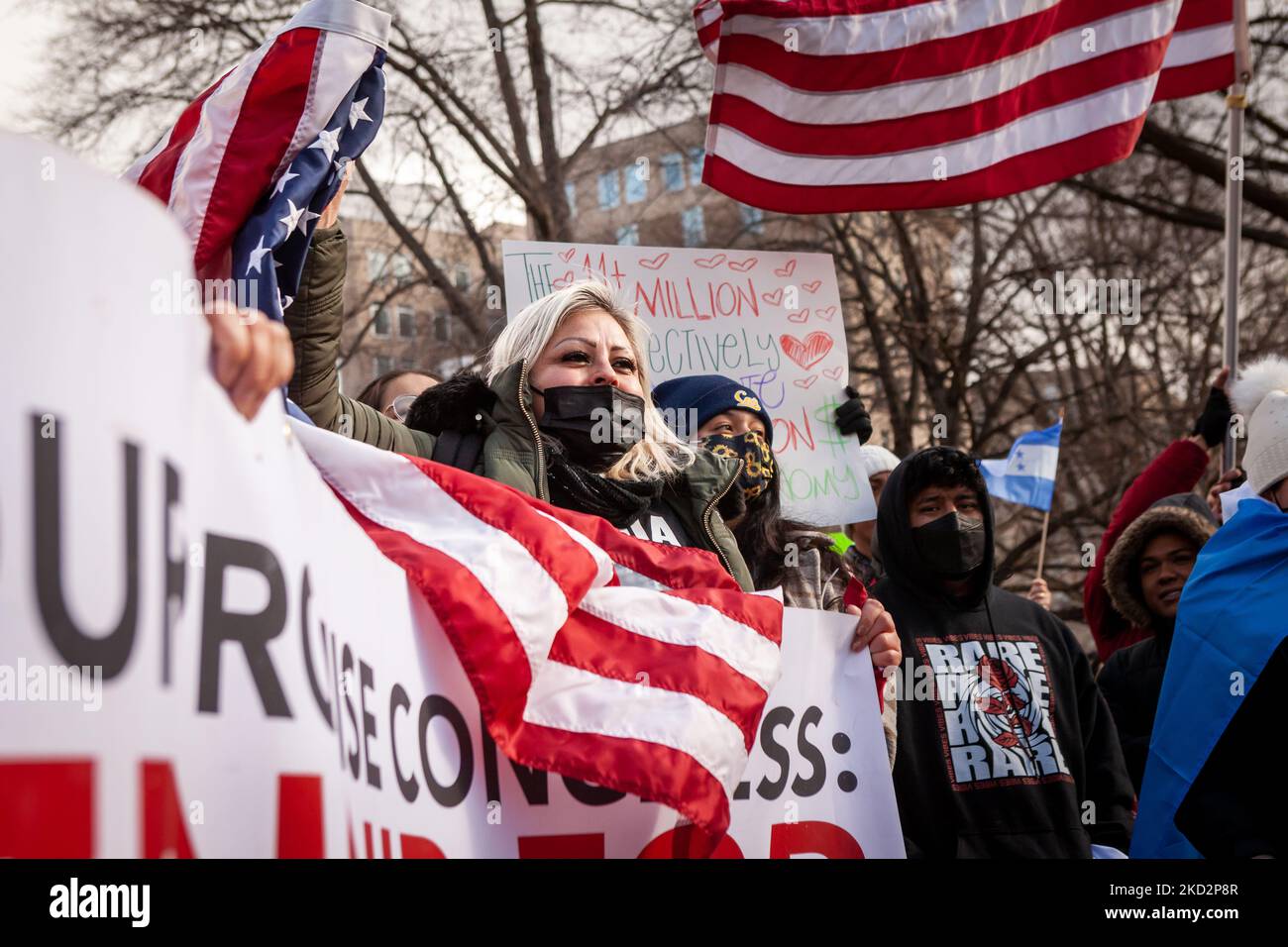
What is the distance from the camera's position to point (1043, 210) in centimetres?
1226

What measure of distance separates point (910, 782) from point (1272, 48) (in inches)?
313

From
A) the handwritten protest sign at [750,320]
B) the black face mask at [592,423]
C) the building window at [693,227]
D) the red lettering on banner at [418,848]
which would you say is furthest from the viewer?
the building window at [693,227]

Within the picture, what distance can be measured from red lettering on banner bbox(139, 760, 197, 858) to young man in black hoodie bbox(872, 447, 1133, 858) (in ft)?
7.25

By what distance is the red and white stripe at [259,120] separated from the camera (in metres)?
2.30

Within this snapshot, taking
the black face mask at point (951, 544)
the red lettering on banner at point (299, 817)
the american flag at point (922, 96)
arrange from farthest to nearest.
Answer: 1. the american flag at point (922, 96)
2. the black face mask at point (951, 544)
3. the red lettering on banner at point (299, 817)

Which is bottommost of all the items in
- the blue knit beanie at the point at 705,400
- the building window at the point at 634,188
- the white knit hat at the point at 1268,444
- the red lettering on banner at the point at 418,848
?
the red lettering on banner at the point at 418,848

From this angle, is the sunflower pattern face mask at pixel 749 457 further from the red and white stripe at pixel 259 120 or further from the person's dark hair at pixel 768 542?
the red and white stripe at pixel 259 120

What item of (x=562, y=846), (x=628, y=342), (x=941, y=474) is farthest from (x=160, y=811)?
(x=941, y=474)

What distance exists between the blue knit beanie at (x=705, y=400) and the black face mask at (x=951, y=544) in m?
0.59

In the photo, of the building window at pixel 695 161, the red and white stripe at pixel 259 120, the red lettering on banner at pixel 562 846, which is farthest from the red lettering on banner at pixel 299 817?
the building window at pixel 695 161

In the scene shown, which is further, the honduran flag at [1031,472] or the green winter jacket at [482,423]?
the honduran flag at [1031,472]

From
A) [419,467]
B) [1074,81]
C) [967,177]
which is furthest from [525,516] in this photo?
[1074,81]

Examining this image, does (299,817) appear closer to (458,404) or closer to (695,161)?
(458,404)
